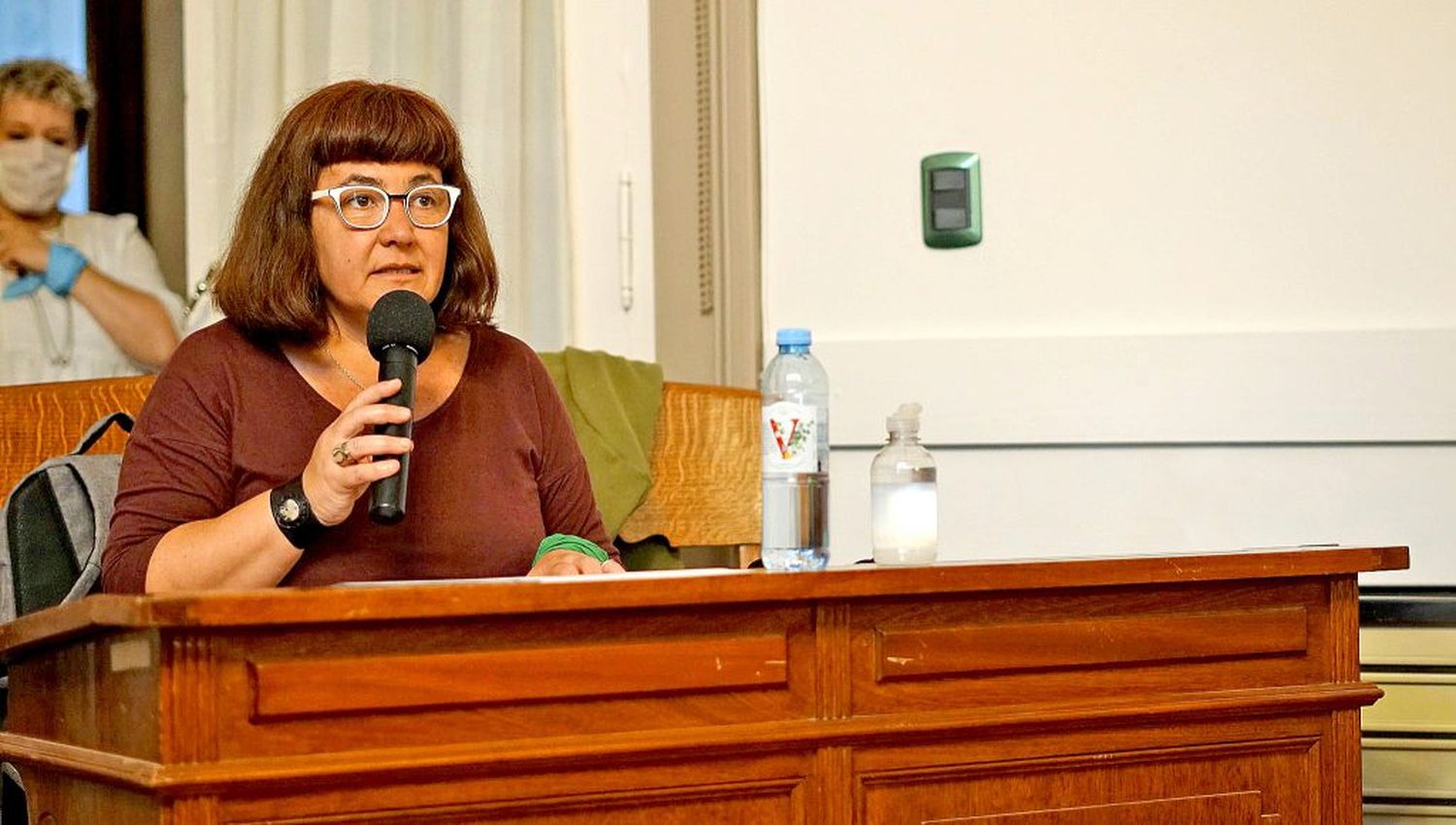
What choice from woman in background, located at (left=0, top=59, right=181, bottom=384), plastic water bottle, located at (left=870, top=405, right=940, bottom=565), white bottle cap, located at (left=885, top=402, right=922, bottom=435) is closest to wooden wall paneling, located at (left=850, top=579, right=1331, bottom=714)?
plastic water bottle, located at (left=870, top=405, right=940, bottom=565)

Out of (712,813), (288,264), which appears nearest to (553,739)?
(712,813)

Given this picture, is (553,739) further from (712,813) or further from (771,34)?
(771,34)

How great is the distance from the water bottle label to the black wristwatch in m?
0.45

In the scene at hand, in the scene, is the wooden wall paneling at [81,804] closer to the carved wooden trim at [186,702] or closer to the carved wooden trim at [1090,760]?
the carved wooden trim at [186,702]

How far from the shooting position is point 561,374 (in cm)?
263

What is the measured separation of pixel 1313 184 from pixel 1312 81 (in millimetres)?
171

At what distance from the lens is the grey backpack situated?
1.98m

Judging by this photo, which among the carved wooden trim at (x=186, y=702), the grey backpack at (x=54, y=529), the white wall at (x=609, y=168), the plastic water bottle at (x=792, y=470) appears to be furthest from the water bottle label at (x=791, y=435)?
the white wall at (x=609, y=168)

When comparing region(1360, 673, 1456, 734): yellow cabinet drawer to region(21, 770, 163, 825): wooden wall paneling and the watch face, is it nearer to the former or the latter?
the watch face

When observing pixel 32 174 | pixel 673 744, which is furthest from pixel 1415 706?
pixel 32 174

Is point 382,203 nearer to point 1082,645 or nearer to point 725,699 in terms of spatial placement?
point 725,699

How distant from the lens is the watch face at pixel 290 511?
166cm

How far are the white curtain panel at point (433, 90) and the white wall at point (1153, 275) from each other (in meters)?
0.50

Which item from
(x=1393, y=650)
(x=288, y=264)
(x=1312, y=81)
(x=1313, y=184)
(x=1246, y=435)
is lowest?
(x=1393, y=650)
